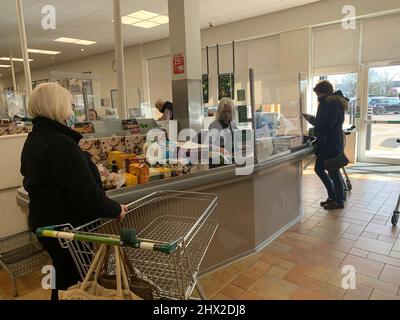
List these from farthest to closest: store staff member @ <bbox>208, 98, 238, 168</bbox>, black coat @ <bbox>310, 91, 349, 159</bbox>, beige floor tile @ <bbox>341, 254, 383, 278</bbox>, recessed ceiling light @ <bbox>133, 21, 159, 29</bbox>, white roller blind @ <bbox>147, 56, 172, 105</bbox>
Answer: white roller blind @ <bbox>147, 56, 172, 105</bbox> < recessed ceiling light @ <bbox>133, 21, 159, 29</bbox> < black coat @ <bbox>310, 91, 349, 159</bbox> < store staff member @ <bbox>208, 98, 238, 168</bbox> < beige floor tile @ <bbox>341, 254, 383, 278</bbox>

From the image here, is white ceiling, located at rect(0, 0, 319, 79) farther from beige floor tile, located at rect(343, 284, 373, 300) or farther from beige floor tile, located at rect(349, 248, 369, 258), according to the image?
beige floor tile, located at rect(343, 284, 373, 300)

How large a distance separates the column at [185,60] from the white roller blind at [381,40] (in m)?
4.55

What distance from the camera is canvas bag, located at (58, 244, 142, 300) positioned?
124 cm

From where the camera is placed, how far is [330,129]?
3.94m

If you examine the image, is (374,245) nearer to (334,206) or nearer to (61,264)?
(334,206)

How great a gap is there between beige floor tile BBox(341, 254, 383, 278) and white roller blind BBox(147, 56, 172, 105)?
310 inches

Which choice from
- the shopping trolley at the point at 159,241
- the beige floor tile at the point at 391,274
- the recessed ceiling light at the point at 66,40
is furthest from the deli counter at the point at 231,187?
the recessed ceiling light at the point at 66,40

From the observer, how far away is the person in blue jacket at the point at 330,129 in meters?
3.87

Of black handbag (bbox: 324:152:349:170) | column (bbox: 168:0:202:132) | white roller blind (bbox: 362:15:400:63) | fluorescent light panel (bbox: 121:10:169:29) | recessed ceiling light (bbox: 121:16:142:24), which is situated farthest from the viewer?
recessed ceiling light (bbox: 121:16:142:24)

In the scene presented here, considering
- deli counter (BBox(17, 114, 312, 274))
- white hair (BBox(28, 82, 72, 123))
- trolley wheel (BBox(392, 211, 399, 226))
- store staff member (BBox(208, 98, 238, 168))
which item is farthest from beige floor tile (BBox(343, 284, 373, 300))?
white hair (BBox(28, 82, 72, 123))

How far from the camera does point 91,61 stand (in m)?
12.5

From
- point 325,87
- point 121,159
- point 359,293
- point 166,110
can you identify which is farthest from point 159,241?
point 166,110

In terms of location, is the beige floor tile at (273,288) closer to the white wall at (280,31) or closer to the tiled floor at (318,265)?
the tiled floor at (318,265)

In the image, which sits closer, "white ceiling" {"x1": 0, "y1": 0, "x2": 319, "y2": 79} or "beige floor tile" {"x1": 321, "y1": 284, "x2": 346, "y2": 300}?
"beige floor tile" {"x1": 321, "y1": 284, "x2": 346, "y2": 300}
